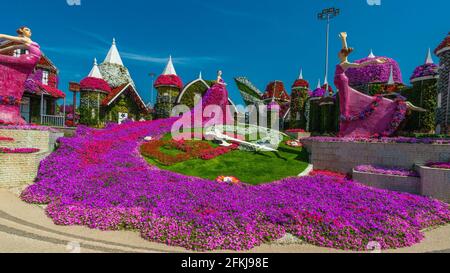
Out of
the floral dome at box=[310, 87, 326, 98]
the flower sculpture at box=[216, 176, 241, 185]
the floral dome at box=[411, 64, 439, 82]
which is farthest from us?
the floral dome at box=[310, 87, 326, 98]

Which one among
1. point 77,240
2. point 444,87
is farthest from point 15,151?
point 444,87

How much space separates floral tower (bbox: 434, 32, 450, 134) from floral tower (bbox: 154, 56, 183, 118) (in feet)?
96.2

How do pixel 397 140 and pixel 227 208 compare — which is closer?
pixel 227 208

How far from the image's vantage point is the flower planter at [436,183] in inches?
412

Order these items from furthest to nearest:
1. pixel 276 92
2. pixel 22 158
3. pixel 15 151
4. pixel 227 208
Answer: pixel 276 92
pixel 22 158
pixel 15 151
pixel 227 208

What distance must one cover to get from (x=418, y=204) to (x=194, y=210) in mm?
8311

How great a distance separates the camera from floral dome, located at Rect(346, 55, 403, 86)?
993 inches

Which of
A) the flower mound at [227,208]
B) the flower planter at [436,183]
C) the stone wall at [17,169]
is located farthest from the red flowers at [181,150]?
the flower planter at [436,183]

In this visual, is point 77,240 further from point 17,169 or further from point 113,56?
point 113,56

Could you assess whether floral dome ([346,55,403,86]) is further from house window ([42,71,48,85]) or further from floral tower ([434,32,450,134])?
house window ([42,71,48,85])

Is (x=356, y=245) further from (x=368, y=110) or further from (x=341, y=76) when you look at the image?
(x=341, y=76)

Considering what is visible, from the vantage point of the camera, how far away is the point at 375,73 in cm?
2556

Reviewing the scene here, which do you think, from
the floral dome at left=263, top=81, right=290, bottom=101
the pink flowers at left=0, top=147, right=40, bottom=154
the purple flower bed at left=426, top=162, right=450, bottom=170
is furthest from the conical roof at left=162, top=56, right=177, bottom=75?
the purple flower bed at left=426, top=162, right=450, bottom=170

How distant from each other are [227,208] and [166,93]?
31.3 m
